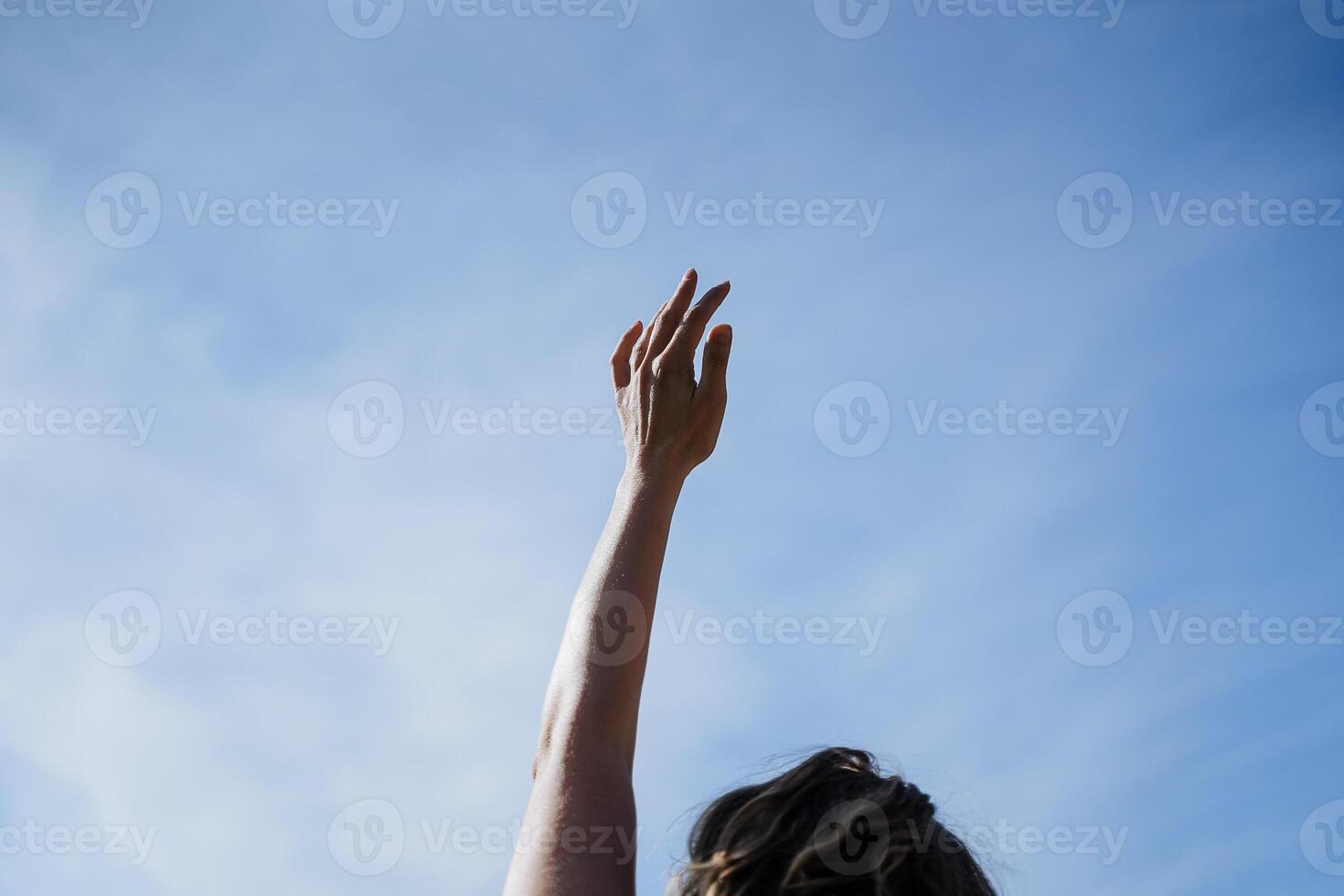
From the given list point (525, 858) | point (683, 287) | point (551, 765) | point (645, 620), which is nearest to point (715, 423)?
point (683, 287)

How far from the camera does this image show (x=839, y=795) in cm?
195

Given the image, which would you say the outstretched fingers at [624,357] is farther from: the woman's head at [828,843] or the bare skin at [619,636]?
the woman's head at [828,843]

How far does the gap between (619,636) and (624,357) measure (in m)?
1.26

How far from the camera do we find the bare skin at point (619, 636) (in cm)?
190

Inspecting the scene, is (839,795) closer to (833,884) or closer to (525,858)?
(833,884)

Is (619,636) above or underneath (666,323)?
underneath

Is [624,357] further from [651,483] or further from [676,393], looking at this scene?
[651,483]

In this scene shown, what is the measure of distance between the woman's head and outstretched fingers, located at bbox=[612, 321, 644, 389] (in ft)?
5.03

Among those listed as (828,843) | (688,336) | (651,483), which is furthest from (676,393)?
(828,843)

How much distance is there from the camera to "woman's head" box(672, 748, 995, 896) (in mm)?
1784

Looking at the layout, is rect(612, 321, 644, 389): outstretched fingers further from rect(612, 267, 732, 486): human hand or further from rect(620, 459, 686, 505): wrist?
rect(620, 459, 686, 505): wrist

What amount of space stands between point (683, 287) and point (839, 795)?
1.71 metres

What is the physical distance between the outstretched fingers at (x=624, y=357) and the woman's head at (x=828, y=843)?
5.03ft

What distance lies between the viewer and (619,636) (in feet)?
7.45
